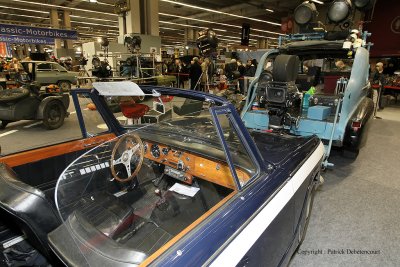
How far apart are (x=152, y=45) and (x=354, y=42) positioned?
8.48 m

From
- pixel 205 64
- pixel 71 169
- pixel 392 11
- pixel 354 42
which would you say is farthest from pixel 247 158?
pixel 392 11

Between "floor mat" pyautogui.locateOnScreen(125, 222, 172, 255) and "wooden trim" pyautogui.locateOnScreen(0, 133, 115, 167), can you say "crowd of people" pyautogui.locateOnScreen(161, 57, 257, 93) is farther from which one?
"floor mat" pyautogui.locateOnScreen(125, 222, 172, 255)

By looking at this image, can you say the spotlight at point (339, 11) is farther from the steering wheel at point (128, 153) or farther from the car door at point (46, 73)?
the car door at point (46, 73)

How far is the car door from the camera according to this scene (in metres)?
10.9

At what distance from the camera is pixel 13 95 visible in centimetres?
528

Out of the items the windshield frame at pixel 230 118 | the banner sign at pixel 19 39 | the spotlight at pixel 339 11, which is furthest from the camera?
the banner sign at pixel 19 39

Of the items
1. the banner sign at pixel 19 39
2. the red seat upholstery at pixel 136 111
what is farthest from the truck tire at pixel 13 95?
the banner sign at pixel 19 39

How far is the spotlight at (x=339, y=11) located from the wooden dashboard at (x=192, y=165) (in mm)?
3615

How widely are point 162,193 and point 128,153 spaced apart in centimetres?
54

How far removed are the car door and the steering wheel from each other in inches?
437

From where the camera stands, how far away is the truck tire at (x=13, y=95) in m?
5.18

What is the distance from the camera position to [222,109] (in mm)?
1187

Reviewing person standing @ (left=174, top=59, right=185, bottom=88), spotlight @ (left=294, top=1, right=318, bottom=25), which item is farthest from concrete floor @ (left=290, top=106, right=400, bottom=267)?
person standing @ (left=174, top=59, right=185, bottom=88)

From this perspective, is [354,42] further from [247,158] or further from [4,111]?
[4,111]
